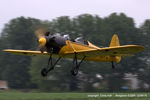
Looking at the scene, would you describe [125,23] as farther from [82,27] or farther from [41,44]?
[41,44]

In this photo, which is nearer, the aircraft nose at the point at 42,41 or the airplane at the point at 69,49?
the aircraft nose at the point at 42,41

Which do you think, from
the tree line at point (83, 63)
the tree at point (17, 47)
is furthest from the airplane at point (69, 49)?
the tree at point (17, 47)

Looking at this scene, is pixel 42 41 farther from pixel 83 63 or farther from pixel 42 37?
pixel 83 63

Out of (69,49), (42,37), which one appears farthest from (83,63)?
(42,37)

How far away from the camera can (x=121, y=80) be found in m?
52.7

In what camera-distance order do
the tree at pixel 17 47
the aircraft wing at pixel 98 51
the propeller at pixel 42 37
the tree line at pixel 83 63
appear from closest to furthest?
1. the aircraft wing at pixel 98 51
2. the propeller at pixel 42 37
3. the tree line at pixel 83 63
4. the tree at pixel 17 47

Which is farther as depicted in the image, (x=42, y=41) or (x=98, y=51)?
(x=98, y=51)

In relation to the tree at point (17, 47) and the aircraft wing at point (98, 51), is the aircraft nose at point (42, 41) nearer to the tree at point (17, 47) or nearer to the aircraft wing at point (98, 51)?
the aircraft wing at point (98, 51)

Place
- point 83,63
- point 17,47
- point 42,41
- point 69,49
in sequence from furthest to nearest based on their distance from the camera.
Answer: point 17,47, point 83,63, point 69,49, point 42,41

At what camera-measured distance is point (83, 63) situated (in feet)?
167

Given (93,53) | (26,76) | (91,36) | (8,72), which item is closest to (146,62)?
(91,36)

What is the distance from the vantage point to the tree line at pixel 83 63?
166 feet

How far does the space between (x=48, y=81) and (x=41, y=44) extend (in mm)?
35402

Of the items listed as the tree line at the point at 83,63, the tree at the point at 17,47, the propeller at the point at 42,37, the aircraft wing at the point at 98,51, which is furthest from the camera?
the tree at the point at 17,47
